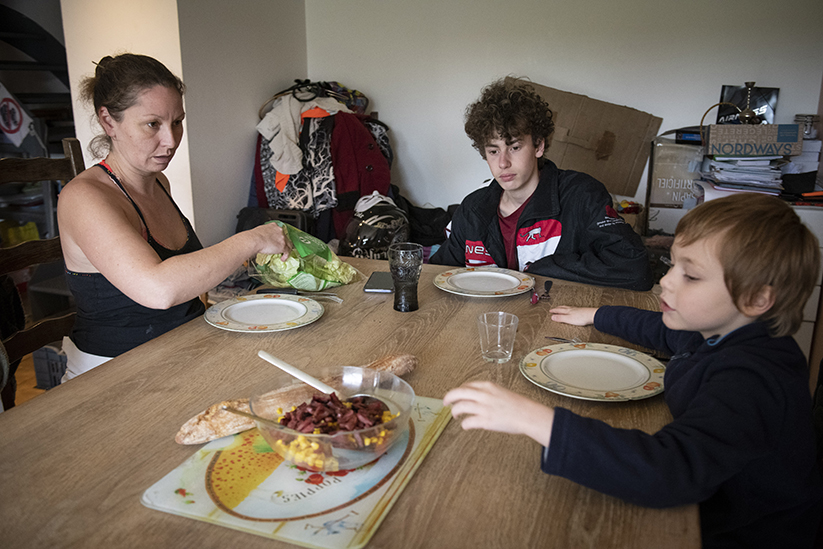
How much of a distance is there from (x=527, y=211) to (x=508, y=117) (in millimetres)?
331

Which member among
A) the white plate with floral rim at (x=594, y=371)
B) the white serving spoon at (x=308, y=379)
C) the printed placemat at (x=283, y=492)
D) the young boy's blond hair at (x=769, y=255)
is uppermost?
the young boy's blond hair at (x=769, y=255)

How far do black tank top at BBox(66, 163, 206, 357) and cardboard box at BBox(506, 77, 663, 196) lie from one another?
2.77m

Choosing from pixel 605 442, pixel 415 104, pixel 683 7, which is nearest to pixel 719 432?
pixel 605 442

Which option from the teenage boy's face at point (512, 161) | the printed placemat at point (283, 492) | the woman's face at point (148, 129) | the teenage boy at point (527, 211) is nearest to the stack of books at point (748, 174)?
the teenage boy at point (527, 211)

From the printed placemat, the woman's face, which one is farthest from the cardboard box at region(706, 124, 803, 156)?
the printed placemat

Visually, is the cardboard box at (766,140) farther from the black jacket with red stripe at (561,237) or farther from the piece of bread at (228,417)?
the piece of bread at (228,417)

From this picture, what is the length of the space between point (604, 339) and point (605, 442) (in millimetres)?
588

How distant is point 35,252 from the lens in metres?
1.61

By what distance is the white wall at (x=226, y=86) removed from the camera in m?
3.16

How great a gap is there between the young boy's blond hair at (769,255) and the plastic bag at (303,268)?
1.05 meters

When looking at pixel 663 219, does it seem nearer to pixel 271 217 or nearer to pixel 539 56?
pixel 539 56

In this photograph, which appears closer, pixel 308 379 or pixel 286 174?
pixel 308 379

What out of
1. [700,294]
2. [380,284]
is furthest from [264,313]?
[700,294]

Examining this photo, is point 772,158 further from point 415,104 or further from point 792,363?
point 792,363
